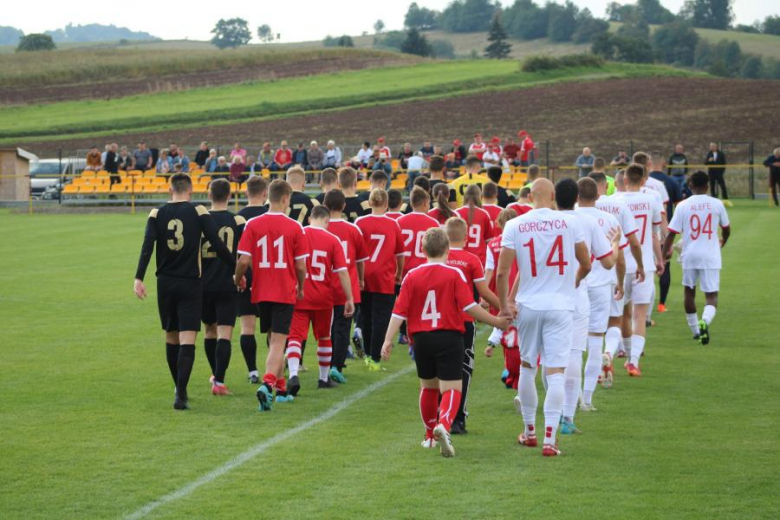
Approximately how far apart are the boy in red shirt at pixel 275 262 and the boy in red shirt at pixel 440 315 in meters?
2.07

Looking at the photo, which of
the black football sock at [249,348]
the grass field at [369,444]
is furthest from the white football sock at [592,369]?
the black football sock at [249,348]

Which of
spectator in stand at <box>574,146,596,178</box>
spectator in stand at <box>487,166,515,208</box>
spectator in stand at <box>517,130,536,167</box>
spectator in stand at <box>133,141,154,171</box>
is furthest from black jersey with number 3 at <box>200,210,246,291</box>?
spectator in stand at <box>133,141,154,171</box>

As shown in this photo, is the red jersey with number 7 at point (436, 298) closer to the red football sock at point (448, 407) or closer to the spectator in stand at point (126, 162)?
the red football sock at point (448, 407)

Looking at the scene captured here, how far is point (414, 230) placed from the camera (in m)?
12.5

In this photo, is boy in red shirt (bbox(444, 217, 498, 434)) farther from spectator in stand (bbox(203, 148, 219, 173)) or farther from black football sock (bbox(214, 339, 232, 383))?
spectator in stand (bbox(203, 148, 219, 173))

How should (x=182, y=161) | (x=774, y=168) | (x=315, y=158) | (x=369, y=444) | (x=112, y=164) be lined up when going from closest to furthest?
1. (x=369, y=444)
2. (x=774, y=168)
3. (x=315, y=158)
4. (x=182, y=161)
5. (x=112, y=164)

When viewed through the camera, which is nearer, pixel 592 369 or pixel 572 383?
pixel 572 383

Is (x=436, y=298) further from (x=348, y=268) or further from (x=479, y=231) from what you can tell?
(x=479, y=231)

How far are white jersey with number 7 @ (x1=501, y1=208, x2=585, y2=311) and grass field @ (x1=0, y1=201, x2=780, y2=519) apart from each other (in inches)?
48.3

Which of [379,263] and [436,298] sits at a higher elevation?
[436,298]

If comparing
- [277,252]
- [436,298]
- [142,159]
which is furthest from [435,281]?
[142,159]

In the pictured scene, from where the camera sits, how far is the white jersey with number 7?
831 centimetres

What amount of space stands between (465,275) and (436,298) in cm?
67

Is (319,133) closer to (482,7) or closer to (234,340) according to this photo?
(234,340)
